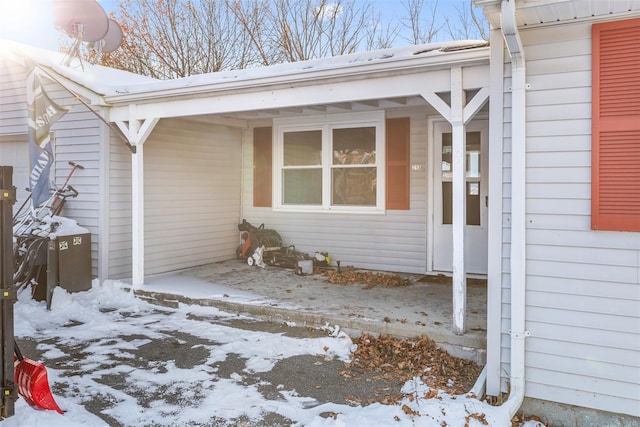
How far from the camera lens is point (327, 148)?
7.91 m

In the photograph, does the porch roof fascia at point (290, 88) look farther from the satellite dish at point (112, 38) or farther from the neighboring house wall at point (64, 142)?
the satellite dish at point (112, 38)

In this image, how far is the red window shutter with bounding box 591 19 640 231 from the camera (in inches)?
124

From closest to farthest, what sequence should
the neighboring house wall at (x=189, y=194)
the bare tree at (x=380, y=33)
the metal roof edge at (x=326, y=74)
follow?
the metal roof edge at (x=326, y=74)
the neighboring house wall at (x=189, y=194)
the bare tree at (x=380, y=33)

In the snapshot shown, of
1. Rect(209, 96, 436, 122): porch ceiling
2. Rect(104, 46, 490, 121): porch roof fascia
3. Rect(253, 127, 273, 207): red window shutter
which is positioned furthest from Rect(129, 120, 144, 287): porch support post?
Rect(253, 127, 273, 207): red window shutter

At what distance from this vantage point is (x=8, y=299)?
284 centimetres

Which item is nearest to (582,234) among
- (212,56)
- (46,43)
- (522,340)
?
(522,340)

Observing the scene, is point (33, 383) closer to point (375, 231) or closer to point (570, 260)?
point (570, 260)

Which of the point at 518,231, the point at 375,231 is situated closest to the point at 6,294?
the point at 518,231

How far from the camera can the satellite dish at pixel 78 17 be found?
26.0 ft

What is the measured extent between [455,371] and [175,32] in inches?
727

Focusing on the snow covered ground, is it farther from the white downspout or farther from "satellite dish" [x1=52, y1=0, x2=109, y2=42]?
"satellite dish" [x1=52, y1=0, x2=109, y2=42]

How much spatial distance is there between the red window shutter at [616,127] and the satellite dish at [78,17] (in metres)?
7.74

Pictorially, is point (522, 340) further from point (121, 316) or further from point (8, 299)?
point (121, 316)

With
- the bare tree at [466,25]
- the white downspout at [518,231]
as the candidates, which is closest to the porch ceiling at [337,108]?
the white downspout at [518,231]
